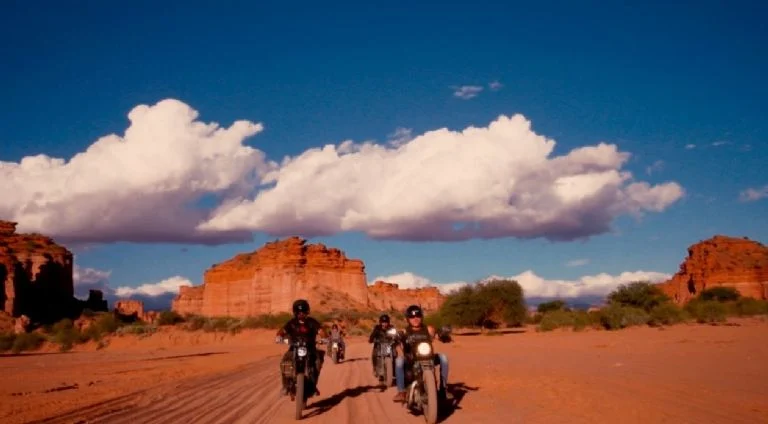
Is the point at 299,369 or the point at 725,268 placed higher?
the point at 725,268

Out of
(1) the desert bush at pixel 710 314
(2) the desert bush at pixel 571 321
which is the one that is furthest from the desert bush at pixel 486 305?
(1) the desert bush at pixel 710 314

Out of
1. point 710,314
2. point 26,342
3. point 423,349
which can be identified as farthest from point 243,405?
point 710,314

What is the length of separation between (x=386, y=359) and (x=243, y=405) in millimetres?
3372

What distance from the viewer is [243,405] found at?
38.3 ft

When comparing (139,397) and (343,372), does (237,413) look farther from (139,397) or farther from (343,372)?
(343,372)

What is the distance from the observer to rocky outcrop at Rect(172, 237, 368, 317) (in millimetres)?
93250

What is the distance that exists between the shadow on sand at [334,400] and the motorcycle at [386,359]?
0.43 m

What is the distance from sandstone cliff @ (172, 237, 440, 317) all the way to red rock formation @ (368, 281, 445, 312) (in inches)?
1501

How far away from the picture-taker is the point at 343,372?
18875 mm

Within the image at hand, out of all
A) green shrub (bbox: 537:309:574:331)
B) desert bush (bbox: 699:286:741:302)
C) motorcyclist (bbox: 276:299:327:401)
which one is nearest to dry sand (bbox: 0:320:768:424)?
motorcyclist (bbox: 276:299:327:401)

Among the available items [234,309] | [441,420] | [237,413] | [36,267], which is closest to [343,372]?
[237,413]

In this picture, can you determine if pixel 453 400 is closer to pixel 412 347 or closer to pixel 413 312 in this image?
pixel 412 347

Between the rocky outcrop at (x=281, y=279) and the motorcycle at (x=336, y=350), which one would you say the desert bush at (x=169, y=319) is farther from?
the motorcycle at (x=336, y=350)

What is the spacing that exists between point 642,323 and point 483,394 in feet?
126
